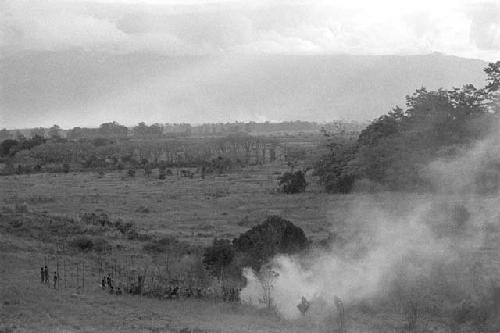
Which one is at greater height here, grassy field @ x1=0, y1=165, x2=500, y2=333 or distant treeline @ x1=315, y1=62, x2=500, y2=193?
distant treeline @ x1=315, y1=62, x2=500, y2=193

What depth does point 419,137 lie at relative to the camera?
47.7 metres

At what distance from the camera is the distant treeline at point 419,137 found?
147 feet

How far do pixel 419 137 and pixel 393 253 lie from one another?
24490mm

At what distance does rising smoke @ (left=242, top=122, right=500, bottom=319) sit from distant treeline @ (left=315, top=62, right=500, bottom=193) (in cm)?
750

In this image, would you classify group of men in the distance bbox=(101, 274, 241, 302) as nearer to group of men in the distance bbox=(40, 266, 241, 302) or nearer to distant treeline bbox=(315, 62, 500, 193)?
group of men in the distance bbox=(40, 266, 241, 302)

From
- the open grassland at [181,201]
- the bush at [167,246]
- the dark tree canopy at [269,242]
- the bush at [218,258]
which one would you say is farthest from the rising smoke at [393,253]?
the bush at [167,246]

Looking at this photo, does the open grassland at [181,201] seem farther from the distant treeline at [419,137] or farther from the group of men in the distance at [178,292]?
the group of men in the distance at [178,292]

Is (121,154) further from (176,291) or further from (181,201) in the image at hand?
(176,291)

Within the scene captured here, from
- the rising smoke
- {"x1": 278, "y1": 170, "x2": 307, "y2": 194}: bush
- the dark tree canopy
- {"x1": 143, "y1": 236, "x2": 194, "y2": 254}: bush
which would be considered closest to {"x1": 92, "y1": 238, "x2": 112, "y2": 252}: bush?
{"x1": 143, "y1": 236, "x2": 194, "y2": 254}: bush

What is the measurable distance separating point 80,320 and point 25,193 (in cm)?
3964

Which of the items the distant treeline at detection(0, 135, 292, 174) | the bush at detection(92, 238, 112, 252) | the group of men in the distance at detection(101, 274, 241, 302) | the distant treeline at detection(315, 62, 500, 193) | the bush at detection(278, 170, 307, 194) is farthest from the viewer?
the distant treeline at detection(0, 135, 292, 174)

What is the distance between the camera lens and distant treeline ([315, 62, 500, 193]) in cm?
4484

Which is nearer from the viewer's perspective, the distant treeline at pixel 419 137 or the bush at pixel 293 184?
the distant treeline at pixel 419 137

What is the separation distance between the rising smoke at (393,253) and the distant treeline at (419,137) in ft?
24.6
